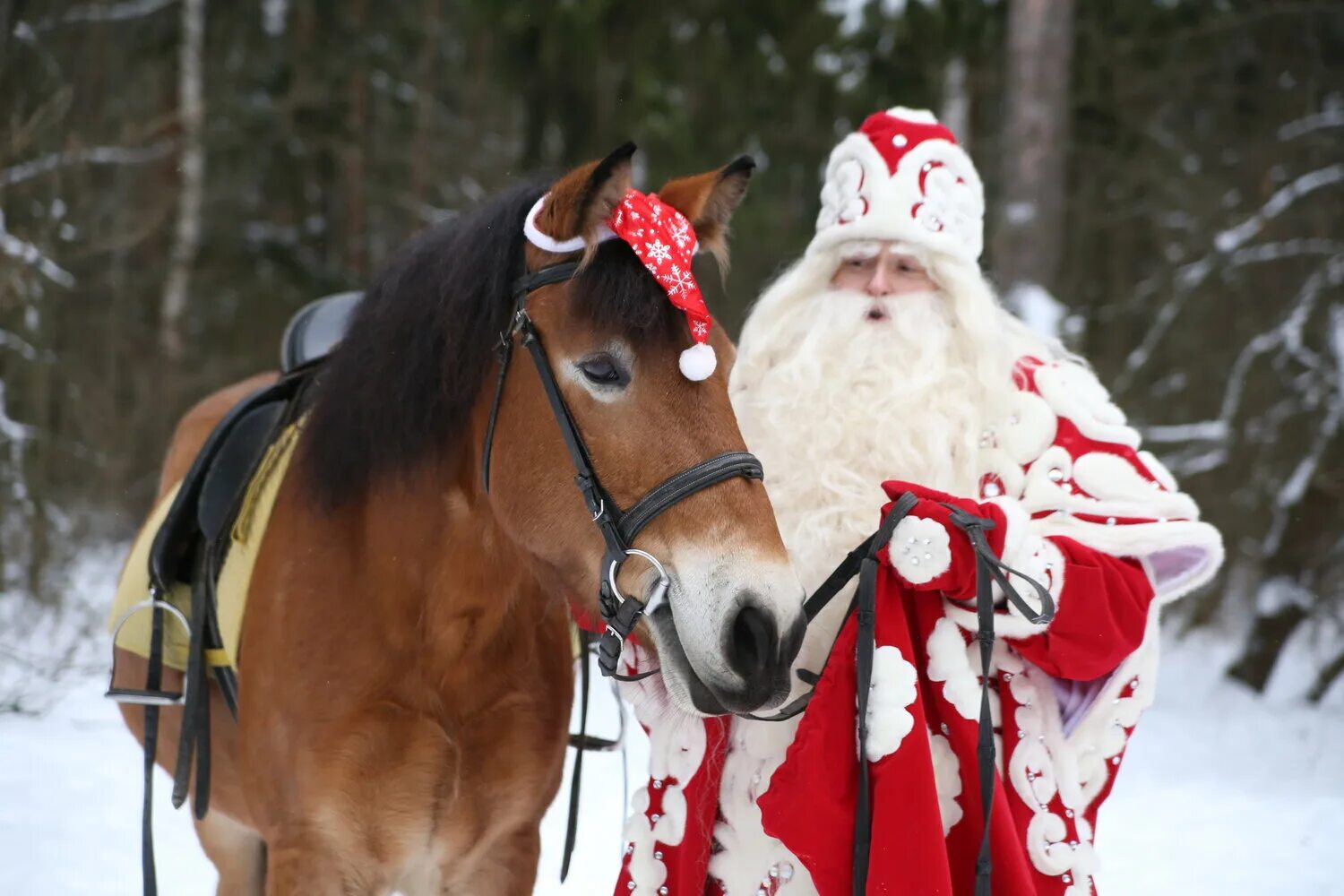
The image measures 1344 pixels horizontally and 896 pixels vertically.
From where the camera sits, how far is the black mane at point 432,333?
67.6 inches

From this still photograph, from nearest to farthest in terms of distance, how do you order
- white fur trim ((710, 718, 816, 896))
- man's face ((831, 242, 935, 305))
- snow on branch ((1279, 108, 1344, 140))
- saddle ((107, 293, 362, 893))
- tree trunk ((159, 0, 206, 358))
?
1. white fur trim ((710, 718, 816, 896))
2. saddle ((107, 293, 362, 893))
3. man's face ((831, 242, 935, 305))
4. snow on branch ((1279, 108, 1344, 140))
5. tree trunk ((159, 0, 206, 358))

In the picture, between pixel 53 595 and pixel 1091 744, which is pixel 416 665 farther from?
pixel 53 595

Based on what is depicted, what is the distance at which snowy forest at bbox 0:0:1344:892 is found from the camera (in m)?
6.51

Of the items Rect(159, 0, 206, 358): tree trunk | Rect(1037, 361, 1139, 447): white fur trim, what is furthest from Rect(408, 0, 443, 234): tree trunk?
Rect(1037, 361, 1139, 447): white fur trim

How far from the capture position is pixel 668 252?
172 centimetres

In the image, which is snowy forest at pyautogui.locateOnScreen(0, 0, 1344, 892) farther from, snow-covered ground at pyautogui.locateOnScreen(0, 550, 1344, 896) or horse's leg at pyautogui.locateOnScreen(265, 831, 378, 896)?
horse's leg at pyautogui.locateOnScreen(265, 831, 378, 896)

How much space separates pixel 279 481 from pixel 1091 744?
5.68 ft

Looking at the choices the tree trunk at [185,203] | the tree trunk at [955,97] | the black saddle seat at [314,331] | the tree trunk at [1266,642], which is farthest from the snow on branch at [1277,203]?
the tree trunk at [185,203]

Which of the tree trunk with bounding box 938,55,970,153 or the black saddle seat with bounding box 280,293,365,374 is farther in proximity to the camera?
the tree trunk with bounding box 938,55,970,153

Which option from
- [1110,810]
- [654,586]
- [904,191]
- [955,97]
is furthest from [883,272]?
[955,97]

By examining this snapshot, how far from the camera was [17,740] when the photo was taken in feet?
16.8

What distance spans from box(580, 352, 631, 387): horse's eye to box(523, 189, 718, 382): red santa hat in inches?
3.7

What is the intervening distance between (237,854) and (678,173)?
597 cm

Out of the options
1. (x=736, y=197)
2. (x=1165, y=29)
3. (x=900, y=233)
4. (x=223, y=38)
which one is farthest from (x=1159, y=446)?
(x=223, y=38)
